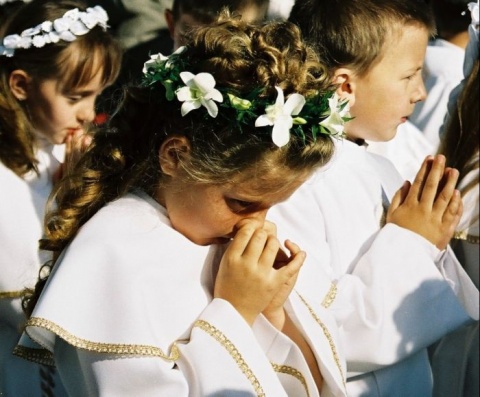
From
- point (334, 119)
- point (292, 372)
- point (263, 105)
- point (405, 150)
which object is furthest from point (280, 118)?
point (405, 150)

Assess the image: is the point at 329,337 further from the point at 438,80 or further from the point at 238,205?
the point at 438,80

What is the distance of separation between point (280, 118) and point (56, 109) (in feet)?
5.68

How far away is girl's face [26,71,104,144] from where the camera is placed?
414cm

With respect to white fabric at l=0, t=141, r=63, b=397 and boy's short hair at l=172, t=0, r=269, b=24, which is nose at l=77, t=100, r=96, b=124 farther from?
Answer: boy's short hair at l=172, t=0, r=269, b=24

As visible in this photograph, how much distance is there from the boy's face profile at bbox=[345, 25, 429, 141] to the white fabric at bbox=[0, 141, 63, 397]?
125cm

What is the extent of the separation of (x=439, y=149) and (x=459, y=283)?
0.71m

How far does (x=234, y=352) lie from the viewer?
2668 mm

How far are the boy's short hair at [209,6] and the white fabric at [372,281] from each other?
128 centimetres

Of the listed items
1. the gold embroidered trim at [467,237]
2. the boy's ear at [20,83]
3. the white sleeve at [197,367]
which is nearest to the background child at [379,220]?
the gold embroidered trim at [467,237]

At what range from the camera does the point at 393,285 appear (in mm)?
3367

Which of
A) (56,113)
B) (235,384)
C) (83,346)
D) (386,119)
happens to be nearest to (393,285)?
(386,119)

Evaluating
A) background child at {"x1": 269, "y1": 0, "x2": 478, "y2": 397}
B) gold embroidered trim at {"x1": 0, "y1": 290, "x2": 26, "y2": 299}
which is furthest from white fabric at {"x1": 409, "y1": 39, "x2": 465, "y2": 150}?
gold embroidered trim at {"x1": 0, "y1": 290, "x2": 26, "y2": 299}

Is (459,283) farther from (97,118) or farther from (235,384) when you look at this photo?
(97,118)

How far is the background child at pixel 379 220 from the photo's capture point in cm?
329
